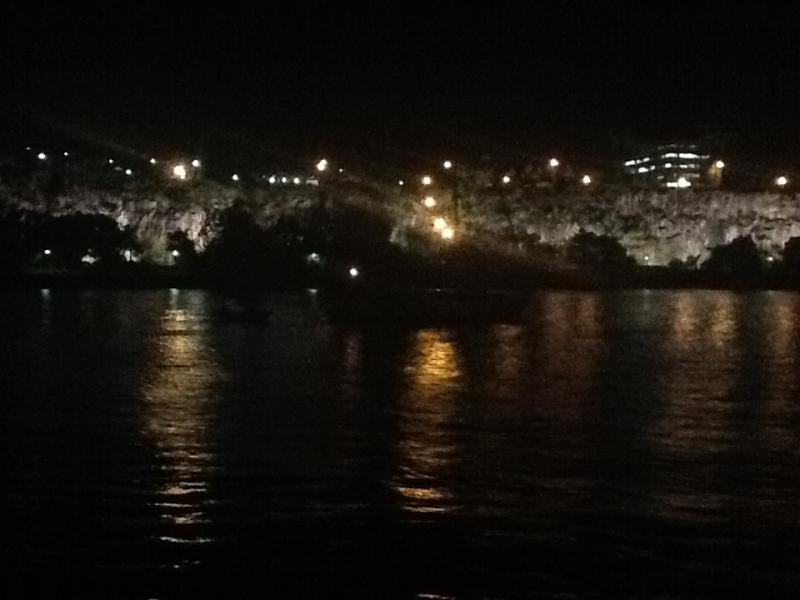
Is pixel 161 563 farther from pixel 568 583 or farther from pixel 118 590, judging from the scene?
pixel 568 583

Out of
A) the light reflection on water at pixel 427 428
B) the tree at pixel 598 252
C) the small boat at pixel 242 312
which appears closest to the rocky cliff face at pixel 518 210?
the tree at pixel 598 252

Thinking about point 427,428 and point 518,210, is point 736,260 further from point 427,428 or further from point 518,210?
point 427,428

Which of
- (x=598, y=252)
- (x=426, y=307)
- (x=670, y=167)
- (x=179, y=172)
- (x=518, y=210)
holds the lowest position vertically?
(x=426, y=307)

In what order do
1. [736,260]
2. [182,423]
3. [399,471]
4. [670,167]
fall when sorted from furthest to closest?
[670,167], [736,260], [182,423], [399,471]

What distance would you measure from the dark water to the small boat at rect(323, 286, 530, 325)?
5128 millimetres

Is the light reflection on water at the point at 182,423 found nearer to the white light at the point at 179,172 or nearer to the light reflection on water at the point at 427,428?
the light reflection on water at the point at 427,428

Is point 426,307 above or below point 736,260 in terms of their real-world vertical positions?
below

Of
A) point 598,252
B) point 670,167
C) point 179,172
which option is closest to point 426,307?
point 598,252

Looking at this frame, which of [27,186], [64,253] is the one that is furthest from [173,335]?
[27,186]

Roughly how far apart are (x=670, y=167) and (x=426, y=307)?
5337 cm

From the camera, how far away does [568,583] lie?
6.27 m

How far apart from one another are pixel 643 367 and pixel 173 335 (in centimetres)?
883

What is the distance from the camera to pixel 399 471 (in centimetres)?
934

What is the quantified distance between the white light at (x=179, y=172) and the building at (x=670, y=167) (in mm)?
20053
